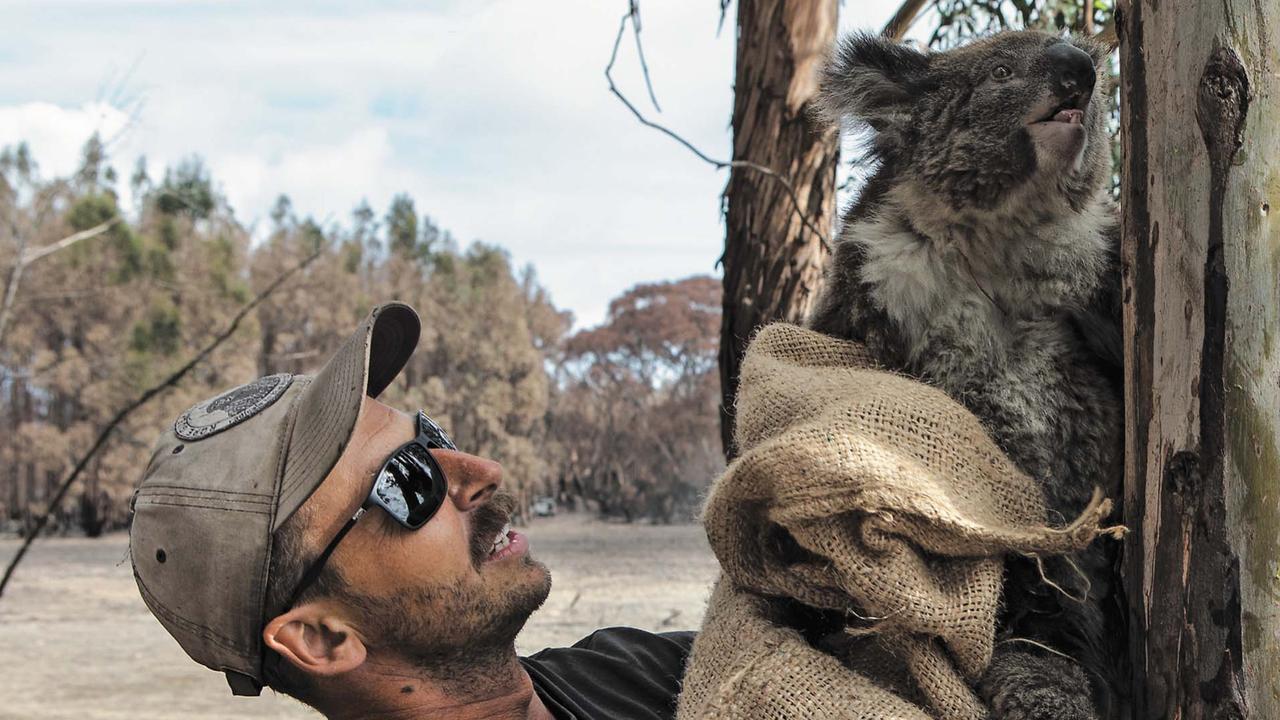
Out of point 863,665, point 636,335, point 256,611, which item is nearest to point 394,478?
point 256,611

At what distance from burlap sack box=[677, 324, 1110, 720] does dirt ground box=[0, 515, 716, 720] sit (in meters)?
2.75

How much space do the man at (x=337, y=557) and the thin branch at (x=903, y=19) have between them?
77.7 inches

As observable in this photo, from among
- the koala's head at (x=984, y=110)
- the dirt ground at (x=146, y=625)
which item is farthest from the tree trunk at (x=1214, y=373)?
the dirt ground at (x=146, y=625)

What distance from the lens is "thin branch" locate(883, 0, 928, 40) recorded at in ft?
11.1

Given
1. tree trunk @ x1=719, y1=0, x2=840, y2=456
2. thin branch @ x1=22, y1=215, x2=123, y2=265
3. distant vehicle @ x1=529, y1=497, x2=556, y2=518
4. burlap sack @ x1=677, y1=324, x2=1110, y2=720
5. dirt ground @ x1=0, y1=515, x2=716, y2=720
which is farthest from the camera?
distant vehicle @ x1=529, y1=497, x2=556, y2=518

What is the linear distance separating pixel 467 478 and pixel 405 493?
0.51 feet

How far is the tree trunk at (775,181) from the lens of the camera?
11.0 ft

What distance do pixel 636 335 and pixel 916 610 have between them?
104 feet

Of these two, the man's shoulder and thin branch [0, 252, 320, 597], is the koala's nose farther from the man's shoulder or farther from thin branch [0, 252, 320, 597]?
thin branch [0, 252, 320, 597]

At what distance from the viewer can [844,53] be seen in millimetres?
2600

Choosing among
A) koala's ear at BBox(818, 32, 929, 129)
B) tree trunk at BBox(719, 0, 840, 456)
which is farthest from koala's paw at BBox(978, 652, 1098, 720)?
tree trunk at BBox(719, 0, 840, 456)

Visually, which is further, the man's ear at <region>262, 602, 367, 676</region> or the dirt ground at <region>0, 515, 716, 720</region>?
the dirt ground at <region>0, 515, 716, 720</region>

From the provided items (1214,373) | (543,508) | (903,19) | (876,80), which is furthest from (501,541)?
(543,508)

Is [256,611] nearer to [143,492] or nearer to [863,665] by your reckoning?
[143,492]
